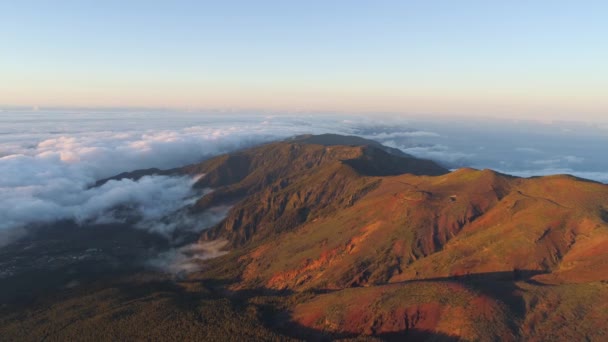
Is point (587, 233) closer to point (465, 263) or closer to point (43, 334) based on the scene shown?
point (465, 263)

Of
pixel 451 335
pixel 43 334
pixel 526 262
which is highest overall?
pixel 526 262

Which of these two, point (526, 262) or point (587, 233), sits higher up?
point (587, 233)

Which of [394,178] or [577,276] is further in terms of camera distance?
[394,178]

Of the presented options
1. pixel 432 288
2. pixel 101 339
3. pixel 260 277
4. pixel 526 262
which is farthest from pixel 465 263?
pixel 101 339

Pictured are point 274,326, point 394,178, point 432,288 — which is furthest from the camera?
point 394,178

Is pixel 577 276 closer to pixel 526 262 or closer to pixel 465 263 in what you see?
pixel 526 262

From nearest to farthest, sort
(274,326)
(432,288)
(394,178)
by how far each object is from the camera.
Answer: (432,288)
(274,326)
(394,178)

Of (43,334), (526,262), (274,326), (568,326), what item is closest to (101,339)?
(43,334)
